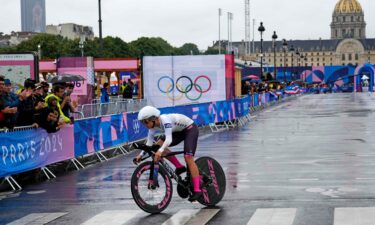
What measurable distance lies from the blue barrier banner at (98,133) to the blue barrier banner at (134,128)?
0.36 meters

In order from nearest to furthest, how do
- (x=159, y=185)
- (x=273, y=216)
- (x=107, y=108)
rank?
(x=273, y=216), (x=159, y=185), (x=107, y=108)

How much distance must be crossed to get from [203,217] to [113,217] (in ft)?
4.06

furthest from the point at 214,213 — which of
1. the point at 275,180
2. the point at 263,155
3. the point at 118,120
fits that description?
the point at 118,120

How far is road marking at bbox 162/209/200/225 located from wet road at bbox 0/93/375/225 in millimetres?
13

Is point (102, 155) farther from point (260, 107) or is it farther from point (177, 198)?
point (260, 107)

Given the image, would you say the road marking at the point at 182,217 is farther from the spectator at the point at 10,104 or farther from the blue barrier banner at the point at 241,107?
the blue barrier banner at the point at 241,107

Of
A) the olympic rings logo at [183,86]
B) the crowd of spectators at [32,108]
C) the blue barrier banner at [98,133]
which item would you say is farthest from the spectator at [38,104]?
the olympic rings logo at [183,86]

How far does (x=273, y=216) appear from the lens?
10.5 m

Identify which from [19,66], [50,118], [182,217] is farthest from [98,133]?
[182,217]

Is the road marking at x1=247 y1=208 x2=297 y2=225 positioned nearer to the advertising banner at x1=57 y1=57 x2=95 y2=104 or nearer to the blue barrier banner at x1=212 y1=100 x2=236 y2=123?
the blue barrier banner at x1=212 y1=100 x2=236 y2=123

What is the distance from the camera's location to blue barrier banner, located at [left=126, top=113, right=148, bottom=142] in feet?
75.9

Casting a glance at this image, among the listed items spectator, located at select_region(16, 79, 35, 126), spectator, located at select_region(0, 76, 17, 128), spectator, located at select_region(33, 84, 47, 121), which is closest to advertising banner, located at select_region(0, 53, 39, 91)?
spectator, located at select_region(33, 84, 47, 121)

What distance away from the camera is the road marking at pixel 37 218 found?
10.8m

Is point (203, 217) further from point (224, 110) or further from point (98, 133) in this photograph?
point (224, 110)
